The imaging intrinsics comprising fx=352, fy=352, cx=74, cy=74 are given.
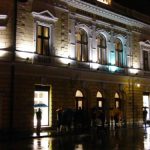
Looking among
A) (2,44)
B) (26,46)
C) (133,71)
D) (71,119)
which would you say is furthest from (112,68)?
(2,44)

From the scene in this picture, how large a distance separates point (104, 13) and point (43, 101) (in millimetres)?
11940

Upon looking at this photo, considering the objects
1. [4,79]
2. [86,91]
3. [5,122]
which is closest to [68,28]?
[86,91]

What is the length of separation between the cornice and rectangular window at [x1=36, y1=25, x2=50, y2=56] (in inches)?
147

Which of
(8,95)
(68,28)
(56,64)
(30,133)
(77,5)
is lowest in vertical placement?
(30,133)

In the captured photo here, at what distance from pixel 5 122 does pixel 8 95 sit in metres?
1.96

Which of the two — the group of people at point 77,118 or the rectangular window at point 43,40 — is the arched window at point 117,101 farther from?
the rectangular window at point 43,40

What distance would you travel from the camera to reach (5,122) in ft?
83.6

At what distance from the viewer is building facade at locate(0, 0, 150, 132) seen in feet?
86.5

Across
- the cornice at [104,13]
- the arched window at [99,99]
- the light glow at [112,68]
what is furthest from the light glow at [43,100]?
the light glow at [112,68]

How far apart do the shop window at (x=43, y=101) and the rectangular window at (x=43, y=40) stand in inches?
119

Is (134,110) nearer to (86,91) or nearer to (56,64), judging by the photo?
(86,91)

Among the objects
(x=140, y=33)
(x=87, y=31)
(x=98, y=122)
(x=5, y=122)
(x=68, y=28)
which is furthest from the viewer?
(x=140, y=33)

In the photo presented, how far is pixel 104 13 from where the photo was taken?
3553 centimetres

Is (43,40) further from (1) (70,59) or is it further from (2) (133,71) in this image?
(2) (133,71)
